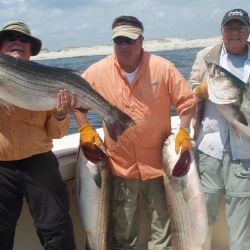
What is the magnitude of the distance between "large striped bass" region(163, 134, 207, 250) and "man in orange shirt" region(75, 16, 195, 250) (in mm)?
120

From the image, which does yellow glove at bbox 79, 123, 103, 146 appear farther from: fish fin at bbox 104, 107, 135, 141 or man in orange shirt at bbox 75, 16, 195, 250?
fish fin at bbox 104, 107, 135, 141

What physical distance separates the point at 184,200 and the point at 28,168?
1422 mm

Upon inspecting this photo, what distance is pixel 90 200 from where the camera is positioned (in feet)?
14.8

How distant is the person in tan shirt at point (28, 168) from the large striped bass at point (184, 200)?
0.96m

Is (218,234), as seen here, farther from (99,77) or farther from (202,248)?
(99,77)

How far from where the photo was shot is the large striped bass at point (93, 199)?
14.5 feet

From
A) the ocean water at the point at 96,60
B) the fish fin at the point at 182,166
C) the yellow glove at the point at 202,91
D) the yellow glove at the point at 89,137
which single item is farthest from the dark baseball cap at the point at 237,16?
the yellow glove at the point at 89,137

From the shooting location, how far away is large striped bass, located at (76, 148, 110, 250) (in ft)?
14.5

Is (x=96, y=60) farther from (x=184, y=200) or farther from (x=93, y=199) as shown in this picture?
(x=184, y=200)

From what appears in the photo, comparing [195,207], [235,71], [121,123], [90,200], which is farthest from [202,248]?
[235,71]

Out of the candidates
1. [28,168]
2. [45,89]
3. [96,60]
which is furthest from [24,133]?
[96,60]

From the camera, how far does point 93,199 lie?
14.7 ft

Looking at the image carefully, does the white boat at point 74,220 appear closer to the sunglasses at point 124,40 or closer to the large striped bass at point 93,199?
the large striped bass at point 93,199

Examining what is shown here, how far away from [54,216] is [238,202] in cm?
170
